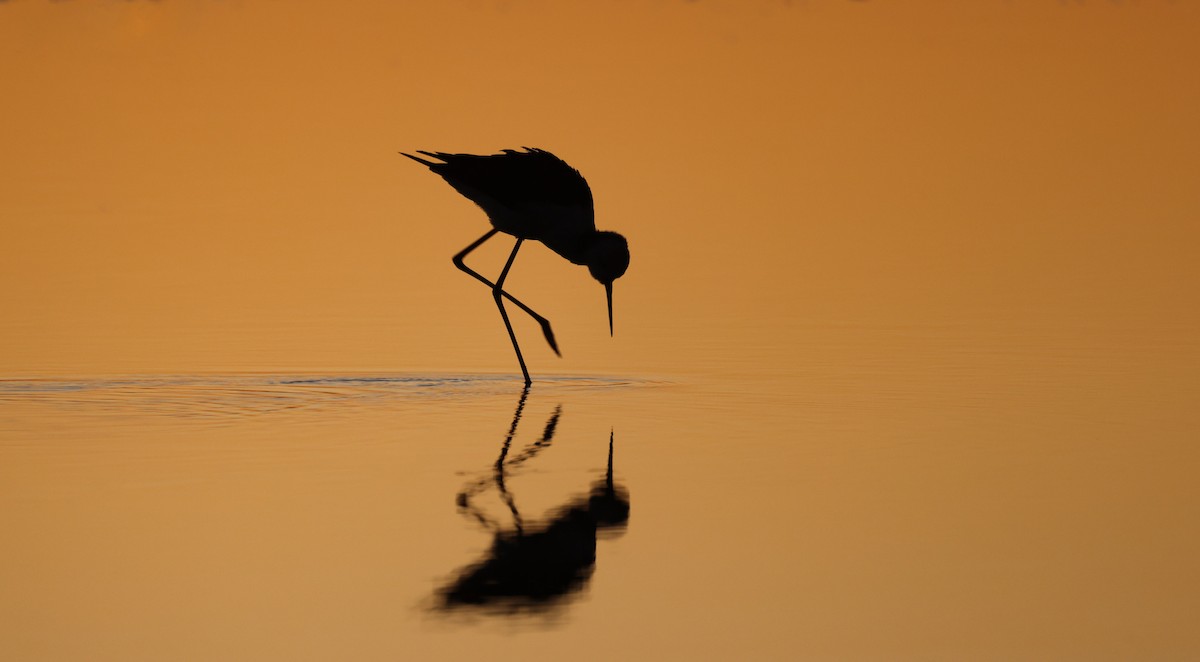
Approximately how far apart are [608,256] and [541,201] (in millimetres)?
494

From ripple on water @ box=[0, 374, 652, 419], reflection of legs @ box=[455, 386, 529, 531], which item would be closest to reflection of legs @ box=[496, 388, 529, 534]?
reflection of legs @ box=[455, 386, 529, 531]

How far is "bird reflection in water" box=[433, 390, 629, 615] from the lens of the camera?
4.97 m

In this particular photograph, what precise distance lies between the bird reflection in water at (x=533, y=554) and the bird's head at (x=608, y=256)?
13.2 feet

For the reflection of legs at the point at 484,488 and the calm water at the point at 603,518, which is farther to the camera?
the reflection of legs at the point at 484,488

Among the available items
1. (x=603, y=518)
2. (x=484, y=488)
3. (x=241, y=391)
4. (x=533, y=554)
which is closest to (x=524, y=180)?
(x=241, y=391)

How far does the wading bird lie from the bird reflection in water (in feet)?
13.2

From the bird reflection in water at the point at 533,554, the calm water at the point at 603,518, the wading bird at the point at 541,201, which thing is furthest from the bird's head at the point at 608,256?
the bird reflection in water at the point at 533,554

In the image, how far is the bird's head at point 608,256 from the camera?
1079cm

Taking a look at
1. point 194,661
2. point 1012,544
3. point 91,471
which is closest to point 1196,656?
point 1012,544

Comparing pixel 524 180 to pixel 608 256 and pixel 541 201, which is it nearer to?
pixel 541 201

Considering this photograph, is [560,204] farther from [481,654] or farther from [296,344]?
[481,654]

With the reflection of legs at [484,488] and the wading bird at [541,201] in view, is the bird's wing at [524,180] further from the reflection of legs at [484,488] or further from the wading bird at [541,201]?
the reflection of legs at [484,488]

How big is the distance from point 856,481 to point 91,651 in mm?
2981

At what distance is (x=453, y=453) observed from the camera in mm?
7289
